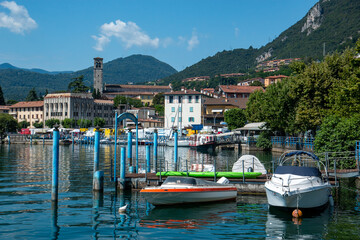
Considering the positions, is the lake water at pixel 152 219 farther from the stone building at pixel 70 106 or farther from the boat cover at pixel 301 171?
the stone building at pixel 70 106

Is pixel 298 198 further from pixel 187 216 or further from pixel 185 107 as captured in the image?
pixel 185 107

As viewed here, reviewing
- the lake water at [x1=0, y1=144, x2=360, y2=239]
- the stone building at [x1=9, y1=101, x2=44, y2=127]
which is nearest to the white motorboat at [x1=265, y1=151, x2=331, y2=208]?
the lake water at [x1=0, y1=144, x2=360, y2=239]

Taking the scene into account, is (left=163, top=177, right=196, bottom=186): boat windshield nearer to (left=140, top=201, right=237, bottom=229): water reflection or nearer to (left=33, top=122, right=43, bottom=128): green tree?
(left=140, top=201, right=237, bottom=229): water reflection

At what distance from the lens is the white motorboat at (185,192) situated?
21.5m

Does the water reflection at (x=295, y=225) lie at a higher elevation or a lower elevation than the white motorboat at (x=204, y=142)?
lower

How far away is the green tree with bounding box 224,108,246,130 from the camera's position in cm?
10612

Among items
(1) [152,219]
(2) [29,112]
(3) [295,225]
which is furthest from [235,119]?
(2) [29,112]

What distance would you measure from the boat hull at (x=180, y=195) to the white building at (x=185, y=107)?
9619cm

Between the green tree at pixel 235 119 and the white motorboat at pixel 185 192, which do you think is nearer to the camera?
the white motorboat at pixel 185 192

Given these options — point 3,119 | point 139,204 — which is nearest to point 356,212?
point 139,204

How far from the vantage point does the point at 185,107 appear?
397ft

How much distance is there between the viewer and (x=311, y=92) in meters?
53.0

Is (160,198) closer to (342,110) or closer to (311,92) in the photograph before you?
(342,110)

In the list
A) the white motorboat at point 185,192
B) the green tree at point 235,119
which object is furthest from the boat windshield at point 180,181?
the green tree at point 235,119
